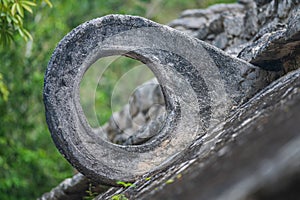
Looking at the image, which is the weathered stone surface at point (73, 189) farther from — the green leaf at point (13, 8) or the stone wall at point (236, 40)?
the green leaf at point (13, 8)

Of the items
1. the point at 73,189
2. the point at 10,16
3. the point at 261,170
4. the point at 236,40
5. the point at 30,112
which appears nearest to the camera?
the point at 261,170

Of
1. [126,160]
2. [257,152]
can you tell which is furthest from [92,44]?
[257,152]

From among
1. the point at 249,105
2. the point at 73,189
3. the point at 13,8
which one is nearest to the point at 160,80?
the point at 249,105

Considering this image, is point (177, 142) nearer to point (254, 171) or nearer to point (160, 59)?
point (160, 59)

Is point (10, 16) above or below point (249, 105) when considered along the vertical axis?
above

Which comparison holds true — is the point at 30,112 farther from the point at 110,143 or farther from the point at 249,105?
the point at 249,105

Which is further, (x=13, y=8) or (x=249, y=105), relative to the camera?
(x=13, y=8)
